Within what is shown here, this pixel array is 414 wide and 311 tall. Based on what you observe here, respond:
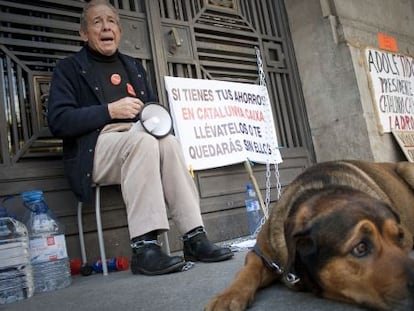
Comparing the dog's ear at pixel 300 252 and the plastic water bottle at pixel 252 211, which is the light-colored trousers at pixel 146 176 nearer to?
the dog's ear at pixel 300 252

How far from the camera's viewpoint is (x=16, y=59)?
3457mm

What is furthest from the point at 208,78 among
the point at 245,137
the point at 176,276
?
the point at 176,276

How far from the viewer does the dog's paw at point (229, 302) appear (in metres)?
1.61

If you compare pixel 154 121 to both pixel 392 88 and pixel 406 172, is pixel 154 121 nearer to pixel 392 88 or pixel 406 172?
pixel 406 172

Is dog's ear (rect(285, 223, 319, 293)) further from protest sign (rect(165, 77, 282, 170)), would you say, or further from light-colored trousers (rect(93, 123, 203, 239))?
protest sign (rect(165, 77, 282, 170))

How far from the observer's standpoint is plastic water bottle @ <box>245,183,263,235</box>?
4430mm

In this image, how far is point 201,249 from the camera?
114 inches

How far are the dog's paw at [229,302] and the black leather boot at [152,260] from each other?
0.94m

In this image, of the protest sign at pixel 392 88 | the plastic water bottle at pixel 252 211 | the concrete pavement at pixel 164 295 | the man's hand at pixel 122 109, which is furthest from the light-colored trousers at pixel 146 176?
the protest sign at pixel 392 88

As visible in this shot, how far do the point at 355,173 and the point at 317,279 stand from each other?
2.46 feet

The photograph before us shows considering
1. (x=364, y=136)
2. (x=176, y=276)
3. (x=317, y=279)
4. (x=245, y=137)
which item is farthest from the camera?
(x=364, y=136)

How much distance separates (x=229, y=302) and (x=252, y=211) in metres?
2.82

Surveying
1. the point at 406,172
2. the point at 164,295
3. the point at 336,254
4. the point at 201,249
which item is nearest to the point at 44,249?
the point at 201,249

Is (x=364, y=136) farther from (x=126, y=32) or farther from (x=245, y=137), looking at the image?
(x=126, y=32)
